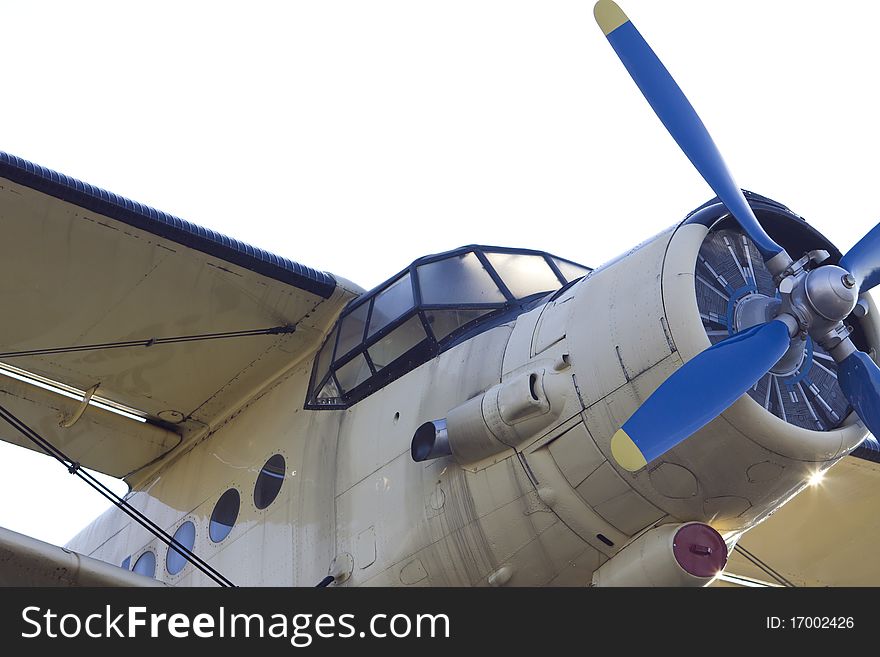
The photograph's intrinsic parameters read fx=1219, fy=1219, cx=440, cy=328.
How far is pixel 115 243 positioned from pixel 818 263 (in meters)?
5.61

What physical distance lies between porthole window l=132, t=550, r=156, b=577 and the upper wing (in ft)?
3.62

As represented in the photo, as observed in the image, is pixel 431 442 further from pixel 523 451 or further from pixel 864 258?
pixel 864 258

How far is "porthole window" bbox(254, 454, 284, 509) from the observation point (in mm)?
9766

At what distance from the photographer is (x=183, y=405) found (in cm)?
1140

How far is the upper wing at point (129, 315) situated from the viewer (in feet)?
32.6

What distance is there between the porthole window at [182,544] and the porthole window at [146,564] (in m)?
0.24

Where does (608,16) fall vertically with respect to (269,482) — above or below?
above

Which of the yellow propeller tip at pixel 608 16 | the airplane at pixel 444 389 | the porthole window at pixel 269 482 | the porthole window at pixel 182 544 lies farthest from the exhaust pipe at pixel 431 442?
the porthole window at pixel 182 544

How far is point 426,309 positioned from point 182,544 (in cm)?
322

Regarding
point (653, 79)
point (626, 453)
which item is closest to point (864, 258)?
point (653, 79)

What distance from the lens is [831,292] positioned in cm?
728

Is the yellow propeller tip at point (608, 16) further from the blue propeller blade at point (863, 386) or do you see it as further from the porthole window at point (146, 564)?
the porthole window at point (146, 564)

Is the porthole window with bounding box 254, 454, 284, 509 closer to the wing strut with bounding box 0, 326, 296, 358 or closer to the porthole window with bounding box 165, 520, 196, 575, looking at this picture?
the porthole window with bounding box 165, 520, 196, 575
